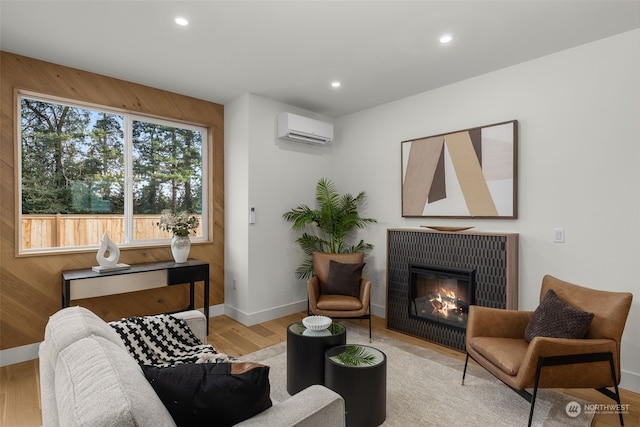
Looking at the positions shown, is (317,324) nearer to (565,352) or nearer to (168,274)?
(565,352)

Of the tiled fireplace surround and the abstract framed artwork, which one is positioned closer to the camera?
the tiled fireplace surround

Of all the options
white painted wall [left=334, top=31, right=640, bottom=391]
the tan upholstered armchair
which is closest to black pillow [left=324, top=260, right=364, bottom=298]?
the tan upholstered armchair

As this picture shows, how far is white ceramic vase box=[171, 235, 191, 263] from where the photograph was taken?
361cm

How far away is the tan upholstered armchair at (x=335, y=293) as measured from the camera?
11.0 ft

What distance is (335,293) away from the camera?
365 cm

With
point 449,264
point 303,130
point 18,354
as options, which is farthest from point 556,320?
point 18,354

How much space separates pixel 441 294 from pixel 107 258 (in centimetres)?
331

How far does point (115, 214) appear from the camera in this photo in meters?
3.55

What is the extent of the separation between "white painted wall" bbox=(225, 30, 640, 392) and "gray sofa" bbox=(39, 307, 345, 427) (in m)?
2.49

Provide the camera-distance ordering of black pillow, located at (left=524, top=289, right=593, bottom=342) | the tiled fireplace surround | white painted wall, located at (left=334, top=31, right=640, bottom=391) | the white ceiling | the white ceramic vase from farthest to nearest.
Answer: the white ceramic vase, the tiled fireplace surround, white painted wall, located at (left=334, top=31, right=640, bottom=391), the white ceiling, black pillow, located at (left=524, top=289, right=593, bottom=342)

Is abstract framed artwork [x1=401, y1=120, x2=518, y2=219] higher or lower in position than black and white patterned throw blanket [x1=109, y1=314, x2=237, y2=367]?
higher

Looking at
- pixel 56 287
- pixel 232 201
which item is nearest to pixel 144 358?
Result: pixel 56 287

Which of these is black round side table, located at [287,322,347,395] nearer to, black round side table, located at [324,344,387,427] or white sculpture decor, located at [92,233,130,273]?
black round side table, located at [324,344,387,427]

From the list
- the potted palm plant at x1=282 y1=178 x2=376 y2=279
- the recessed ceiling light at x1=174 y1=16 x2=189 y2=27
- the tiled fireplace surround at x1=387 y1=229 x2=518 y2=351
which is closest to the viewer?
the recessed ceiling light at x1=174 y1=16 x2=189 y2=27
